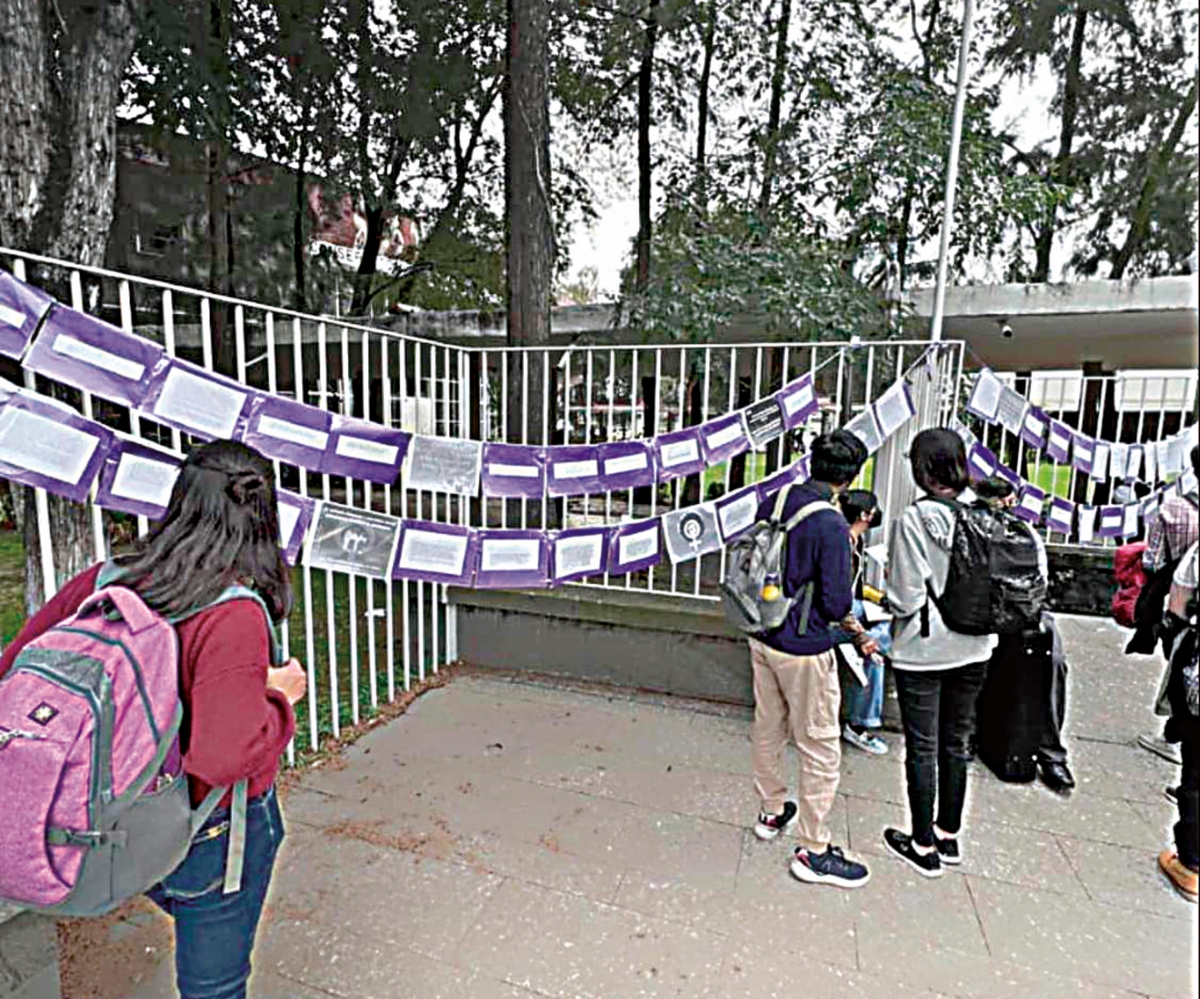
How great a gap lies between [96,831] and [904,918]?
2.33m

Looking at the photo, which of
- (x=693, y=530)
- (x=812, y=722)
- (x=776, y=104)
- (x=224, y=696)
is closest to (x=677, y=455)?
(x=693, y=530)

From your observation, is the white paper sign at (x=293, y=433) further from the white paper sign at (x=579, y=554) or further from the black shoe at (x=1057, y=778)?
the black shoe at (x=1057, y=778)

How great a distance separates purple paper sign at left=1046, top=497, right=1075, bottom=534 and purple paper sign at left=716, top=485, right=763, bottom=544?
2411 millimetres

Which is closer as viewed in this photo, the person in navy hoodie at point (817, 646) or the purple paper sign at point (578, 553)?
the person in navy hoodie at point (817, 646)

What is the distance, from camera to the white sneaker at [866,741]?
11.4 ft

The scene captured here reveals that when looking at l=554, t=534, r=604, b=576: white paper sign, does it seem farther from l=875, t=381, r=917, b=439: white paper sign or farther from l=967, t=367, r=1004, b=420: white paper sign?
l=967, t=367, r=1004, b=420: white paper sign

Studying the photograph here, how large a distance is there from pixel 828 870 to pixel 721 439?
215 centimetres

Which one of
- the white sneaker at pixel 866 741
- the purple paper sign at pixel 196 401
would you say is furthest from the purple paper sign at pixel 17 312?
the white sneaker at pixel 866 741

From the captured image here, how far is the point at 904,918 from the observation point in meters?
2.35

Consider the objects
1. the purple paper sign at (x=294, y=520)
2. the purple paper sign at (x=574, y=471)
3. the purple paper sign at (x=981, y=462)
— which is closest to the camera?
the purple paper sign at (x=294, y=520)

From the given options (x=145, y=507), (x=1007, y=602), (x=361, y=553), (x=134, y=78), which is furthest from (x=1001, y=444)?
(x=134, y=78)

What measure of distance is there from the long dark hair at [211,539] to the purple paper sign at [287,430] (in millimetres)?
1339

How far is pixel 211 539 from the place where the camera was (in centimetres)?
143

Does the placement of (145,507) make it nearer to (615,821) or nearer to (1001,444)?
(615,821)
